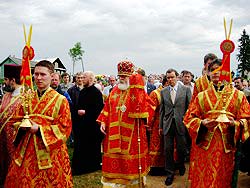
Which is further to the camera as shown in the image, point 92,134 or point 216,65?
point 92,134

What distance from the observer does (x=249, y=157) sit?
20.9 ft

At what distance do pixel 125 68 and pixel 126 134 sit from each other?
3.86 feet

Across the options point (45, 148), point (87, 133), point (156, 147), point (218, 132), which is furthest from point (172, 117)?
point (45, 148)

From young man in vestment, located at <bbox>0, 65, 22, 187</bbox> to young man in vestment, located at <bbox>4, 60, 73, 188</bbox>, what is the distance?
44cm

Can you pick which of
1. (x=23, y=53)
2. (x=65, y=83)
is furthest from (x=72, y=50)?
(x=23, y=53)

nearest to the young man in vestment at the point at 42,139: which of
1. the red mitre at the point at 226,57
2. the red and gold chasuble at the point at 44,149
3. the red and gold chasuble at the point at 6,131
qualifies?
the red and gold chasuble at the point at 44,149

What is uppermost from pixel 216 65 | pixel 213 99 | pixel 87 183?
pixel 216 65

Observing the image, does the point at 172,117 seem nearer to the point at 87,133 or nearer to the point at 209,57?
the point at 209,57

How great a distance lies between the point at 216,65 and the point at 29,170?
276cm

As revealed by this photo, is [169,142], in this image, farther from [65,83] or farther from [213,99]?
[65,83]

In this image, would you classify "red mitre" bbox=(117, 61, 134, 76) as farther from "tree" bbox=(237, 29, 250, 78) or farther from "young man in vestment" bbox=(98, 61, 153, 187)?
"tree" bbox=(237, 29, 250, 78)

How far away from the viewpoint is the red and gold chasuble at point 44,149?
4121 mm

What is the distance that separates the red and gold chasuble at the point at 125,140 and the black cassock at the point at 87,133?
1.91 meters

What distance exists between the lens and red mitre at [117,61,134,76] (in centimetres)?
611
